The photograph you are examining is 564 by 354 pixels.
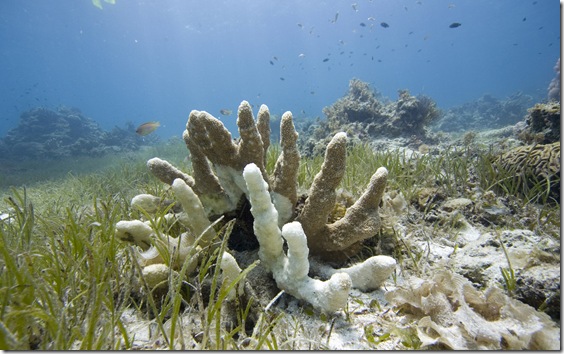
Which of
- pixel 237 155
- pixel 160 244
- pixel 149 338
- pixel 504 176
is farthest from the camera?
pixel 504 176

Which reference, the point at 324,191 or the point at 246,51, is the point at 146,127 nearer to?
the point at 324,191

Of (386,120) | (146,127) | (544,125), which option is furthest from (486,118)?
(146,127)

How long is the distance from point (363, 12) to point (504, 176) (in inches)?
3859

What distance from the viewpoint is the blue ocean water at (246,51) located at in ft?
199

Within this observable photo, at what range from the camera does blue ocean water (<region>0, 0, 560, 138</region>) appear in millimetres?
60594

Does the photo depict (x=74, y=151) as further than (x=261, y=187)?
Yes

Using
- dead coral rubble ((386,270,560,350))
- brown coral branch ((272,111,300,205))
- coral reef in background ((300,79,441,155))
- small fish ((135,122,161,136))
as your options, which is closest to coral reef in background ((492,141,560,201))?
dead coral rubble ((386,270,560,350))

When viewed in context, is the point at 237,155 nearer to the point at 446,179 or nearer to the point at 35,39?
the point at 446,179

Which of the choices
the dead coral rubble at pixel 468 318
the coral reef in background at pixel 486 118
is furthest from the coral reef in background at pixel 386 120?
the coral reef in background at pixel 486 118

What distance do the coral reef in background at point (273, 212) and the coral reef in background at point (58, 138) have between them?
21710mm

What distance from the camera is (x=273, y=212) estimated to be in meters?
1.90

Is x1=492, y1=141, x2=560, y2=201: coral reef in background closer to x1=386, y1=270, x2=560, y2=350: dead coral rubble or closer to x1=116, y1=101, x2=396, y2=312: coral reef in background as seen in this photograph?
x1=386, y1=270, x2=560, y2=350: dead coral rubble

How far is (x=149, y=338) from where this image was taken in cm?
155

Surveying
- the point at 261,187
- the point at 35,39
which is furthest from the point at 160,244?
the point at 35,39
